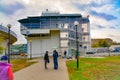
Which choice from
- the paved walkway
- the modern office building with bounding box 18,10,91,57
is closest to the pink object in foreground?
the paved walkway

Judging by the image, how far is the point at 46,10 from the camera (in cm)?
7875

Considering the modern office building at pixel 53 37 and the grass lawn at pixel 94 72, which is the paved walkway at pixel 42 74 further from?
the modern office building at pixel 53 37

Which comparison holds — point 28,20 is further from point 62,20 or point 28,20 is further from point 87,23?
point 87,23

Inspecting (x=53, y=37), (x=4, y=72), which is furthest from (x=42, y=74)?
(x=53, y=37)

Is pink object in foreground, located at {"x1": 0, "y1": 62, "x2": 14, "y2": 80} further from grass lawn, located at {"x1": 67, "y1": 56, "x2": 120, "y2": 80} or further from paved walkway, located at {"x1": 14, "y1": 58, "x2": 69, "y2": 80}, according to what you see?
paved walkway, located at {"x1": 14, "y1": 58, "x2": 69, "y2": 80}

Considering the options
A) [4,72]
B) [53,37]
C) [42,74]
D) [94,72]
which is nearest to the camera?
[4,72]

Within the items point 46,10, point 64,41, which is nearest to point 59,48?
point 64,41

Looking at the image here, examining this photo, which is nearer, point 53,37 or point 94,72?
point 94,72

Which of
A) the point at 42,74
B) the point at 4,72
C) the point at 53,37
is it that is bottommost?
the point at 42,74

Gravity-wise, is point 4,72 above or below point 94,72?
above

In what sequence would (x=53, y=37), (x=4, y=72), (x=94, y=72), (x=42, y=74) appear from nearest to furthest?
(x=4, y=72), (x=42, y=74), (x=94, y=72), (x=53, y=37)

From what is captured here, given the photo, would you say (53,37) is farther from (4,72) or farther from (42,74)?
(4,72)

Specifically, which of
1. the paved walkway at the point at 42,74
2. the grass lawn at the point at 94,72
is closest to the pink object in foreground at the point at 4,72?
the grass lawn at the point at 94,72

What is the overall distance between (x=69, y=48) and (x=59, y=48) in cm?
233
